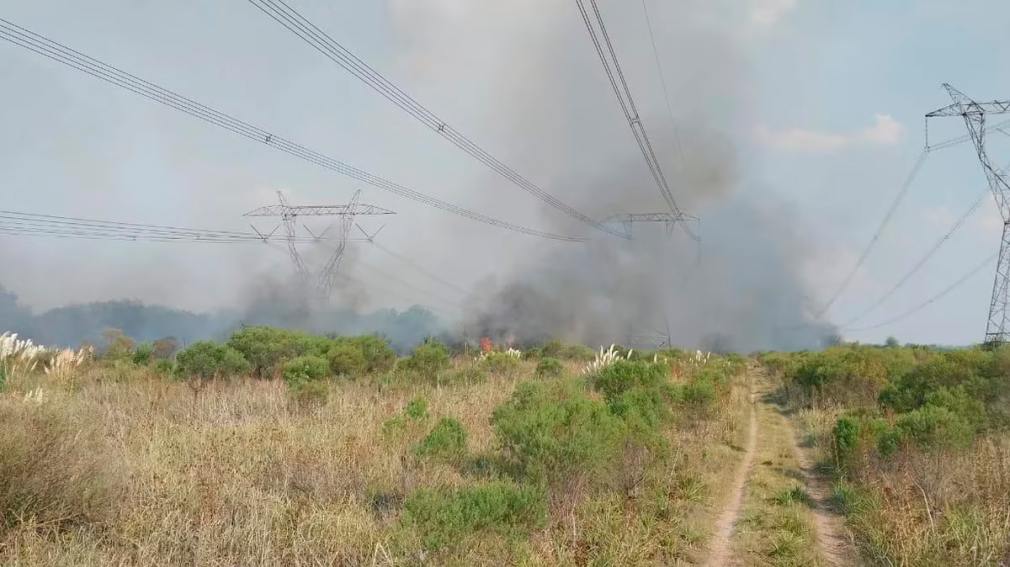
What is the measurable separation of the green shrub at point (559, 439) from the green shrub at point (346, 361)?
50.3ft

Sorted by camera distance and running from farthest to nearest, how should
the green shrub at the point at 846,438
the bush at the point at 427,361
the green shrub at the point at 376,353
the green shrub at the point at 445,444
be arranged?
1. the green shrub at the point at 376,353
2. the bush at the point at 427,361
3. the green shrub at the point at 846,438
4. the green shrub at the point at 445,444

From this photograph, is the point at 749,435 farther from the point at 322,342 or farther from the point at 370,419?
the point at 322,342

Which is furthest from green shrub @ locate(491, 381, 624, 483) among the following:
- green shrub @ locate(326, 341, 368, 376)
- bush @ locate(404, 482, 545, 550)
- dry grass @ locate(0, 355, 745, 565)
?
green shrub @ locate(326, 341, 368, 376)

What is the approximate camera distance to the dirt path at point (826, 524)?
792 centimetres

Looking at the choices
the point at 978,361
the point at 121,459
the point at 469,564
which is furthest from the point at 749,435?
the point at 121,459

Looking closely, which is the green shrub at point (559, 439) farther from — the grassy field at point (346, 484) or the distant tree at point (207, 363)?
the distant tree at point (207, 363)

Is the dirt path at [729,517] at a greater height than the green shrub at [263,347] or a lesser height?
lesser

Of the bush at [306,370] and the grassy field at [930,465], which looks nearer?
the grassy field at [930,465]

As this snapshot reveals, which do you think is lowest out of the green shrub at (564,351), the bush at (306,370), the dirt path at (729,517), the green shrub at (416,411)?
the dirt path at (729,517)

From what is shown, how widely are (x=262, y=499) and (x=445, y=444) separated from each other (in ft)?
11.5

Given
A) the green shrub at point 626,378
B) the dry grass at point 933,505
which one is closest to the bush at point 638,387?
the green shrub at point 626,378

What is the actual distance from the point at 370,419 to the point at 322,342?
1713 centimetres

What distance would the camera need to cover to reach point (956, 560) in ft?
21.6

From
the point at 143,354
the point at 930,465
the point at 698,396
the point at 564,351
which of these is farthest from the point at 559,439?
the point at 564,351
